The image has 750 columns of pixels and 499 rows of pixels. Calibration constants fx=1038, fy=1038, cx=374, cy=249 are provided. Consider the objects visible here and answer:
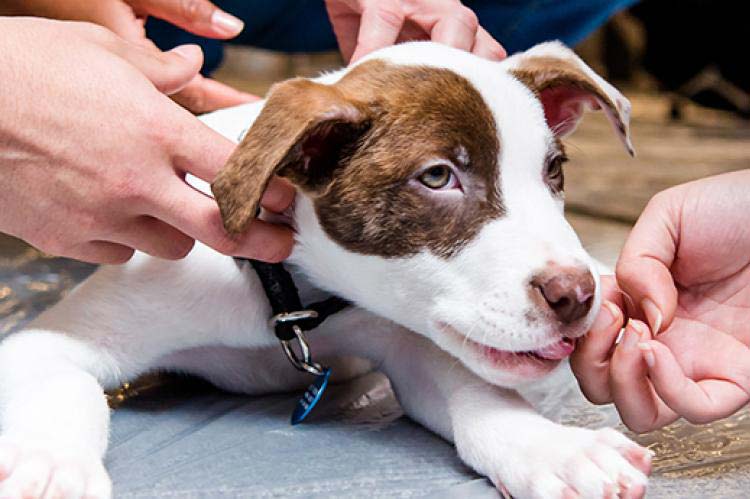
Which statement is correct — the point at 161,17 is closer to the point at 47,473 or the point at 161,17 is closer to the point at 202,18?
the point at 202,18

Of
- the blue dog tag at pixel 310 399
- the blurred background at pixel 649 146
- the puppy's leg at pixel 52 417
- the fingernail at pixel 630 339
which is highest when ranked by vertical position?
the fingernail at pixel 630 339

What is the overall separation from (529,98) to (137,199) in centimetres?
67

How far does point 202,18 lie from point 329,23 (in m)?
1.30

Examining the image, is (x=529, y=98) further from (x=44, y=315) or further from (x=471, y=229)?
(x=44, y=315)

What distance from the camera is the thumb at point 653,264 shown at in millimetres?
1609

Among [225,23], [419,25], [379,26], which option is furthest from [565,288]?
[225,23]

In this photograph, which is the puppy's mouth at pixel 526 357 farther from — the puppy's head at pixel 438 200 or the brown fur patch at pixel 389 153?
the brown fur patch at pixel 389 153

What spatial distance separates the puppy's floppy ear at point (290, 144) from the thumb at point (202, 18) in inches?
30.7

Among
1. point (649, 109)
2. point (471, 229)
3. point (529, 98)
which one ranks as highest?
point (529, 98)

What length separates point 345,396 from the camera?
6.68 ft

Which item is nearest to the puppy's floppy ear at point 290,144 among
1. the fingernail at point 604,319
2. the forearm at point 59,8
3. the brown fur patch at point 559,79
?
the brown fur patch at point 559,79

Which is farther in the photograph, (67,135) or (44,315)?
(44,315)

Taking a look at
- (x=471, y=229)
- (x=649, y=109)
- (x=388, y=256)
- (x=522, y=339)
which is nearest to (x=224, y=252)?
(x=388, y=256)

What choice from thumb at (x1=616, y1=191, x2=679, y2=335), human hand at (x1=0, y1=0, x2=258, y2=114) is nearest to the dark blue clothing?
human hand at (x1=0, y1=0, x2=258, y2=114)
